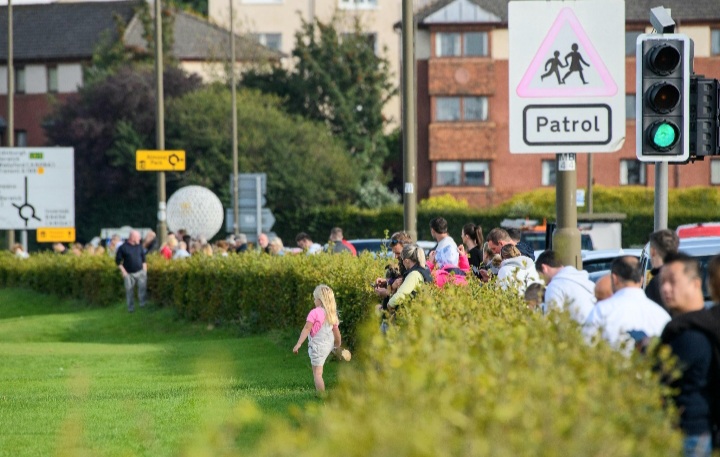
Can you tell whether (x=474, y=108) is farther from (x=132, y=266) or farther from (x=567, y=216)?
(x=567, y=216)

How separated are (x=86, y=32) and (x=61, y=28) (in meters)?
2.05

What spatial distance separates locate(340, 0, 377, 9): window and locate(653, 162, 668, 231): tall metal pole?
2979 inches

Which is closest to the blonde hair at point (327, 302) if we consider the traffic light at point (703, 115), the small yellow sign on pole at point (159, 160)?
the traffic light at point (703, 115)

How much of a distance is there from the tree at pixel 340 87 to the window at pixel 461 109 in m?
7.34

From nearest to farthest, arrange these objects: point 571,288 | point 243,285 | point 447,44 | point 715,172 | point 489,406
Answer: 1. point 489,406
2. point 571,288
3. point 243,285
4. point 715,172
5. point 447,44

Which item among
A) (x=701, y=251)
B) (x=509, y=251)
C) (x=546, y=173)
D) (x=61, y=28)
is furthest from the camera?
(x=61, y=28)

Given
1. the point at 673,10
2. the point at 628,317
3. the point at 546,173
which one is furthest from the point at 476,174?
the point at 628,317

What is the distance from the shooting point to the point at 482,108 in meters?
65.9

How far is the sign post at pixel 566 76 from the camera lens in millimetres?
9797

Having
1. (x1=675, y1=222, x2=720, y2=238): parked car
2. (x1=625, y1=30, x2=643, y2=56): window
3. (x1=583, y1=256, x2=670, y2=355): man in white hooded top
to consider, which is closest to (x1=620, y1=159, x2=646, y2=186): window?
(x1=625, y1=30, x2=643, y2=56): window

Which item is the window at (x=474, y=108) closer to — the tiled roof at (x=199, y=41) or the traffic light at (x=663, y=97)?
the tiled roof at (x=199, y=41)

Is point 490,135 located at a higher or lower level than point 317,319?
higher

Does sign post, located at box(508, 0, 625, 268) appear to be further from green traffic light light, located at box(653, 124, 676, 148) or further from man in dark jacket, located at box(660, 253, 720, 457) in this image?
man in dark jacket, located at box(660, 253, 720, 457)

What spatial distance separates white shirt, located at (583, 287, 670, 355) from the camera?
27.5ft
